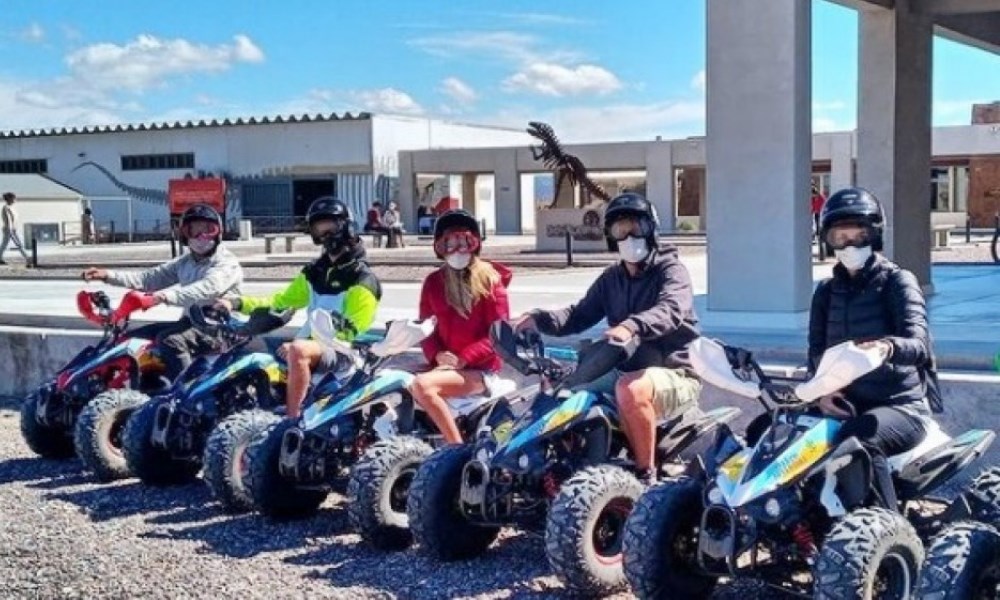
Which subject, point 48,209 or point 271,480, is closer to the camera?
point 271,480

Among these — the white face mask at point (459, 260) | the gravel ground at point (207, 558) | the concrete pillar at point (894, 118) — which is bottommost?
the gravel ground at point (207, 558)

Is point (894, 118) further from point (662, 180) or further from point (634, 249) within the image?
point (662, 180)

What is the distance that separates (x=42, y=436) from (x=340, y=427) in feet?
10.7

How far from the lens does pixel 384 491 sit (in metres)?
6.05

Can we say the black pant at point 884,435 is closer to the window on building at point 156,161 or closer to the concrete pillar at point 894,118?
the concrete pillar at point 894,118

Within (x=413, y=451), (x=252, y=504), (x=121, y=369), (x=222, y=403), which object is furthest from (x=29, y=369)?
(x=413, y=451)

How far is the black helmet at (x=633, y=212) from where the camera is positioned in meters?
5.88

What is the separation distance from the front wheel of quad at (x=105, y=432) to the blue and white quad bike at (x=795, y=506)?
4216mm

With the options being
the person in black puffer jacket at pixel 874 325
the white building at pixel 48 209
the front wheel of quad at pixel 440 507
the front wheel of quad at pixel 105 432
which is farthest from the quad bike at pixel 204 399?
the white building at pixel 48 209

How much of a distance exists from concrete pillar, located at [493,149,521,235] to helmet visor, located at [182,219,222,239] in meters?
44.2

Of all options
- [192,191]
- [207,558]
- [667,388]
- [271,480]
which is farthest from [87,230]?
[667,388]

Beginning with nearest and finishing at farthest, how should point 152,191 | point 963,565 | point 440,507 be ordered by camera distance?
point 963,565, point 440,507, point 152,191

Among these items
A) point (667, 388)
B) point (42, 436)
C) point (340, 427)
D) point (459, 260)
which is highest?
point (459, 260)

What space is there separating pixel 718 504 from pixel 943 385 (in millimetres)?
2934
